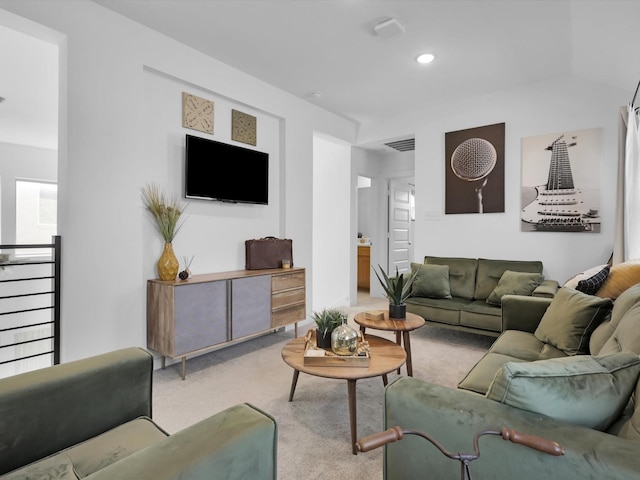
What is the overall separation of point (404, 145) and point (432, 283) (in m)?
2.58

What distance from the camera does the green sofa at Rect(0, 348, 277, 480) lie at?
0.86 metres

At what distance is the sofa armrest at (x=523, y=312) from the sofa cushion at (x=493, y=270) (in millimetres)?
1142

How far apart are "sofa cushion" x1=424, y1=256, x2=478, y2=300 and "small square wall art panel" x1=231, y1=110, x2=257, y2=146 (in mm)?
2637

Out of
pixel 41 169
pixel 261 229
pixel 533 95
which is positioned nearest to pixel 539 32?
pixel 533 95

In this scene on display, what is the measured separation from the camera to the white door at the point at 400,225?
641 centimetres

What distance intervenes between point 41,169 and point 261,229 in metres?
4.85

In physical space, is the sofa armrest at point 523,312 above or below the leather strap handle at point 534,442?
below

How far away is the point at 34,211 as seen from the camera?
6.25 meters

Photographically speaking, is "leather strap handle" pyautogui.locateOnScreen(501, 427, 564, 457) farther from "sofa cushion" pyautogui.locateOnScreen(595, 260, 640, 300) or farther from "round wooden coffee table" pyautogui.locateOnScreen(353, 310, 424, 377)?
"sofa cushion" pyautogui.locateOnScreen(595, 260, 640, 300)

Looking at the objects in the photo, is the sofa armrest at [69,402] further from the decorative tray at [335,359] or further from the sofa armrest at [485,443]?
the sofa armrest at [485,443]

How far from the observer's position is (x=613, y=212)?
3531mm

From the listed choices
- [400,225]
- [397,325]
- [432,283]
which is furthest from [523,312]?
[400,225]

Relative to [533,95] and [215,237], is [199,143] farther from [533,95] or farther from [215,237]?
[533,95]

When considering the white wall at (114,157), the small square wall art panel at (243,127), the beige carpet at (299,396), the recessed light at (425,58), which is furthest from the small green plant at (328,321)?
the recessed light at (425,58)
